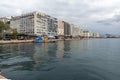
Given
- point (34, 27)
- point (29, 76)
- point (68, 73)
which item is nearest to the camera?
point (29, 76)

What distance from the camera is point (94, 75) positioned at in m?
23.3

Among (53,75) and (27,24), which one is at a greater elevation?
(27,24)

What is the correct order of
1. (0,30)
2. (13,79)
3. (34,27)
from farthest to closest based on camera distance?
1. (34,27)
2. (0,30)
3. (13,79)

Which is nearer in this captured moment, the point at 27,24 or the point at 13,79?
the point at 13,79

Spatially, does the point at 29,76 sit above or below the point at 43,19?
below

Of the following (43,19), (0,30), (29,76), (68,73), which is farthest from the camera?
(43,19)

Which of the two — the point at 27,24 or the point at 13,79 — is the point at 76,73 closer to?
the point at 13,79

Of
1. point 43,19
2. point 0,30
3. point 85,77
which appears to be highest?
point 43,19

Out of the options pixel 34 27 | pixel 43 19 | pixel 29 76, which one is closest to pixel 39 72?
pixel 29 76

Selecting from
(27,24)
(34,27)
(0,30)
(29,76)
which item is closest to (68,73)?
(29,76)

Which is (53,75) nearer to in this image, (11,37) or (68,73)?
(68,73)

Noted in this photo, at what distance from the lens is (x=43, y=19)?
18925cm

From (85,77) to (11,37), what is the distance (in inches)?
4500

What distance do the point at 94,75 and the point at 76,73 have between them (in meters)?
2.51
